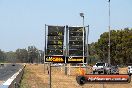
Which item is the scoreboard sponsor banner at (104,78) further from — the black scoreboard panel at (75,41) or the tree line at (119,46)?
the tree line at (119,46)

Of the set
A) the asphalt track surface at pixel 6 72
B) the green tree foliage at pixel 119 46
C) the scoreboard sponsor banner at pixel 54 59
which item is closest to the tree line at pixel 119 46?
the green tree foliage at pixel 119 46

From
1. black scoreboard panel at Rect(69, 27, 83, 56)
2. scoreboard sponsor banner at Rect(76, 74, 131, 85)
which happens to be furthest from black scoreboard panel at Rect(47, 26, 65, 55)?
black scoreboard panel at Rect(69, 27, 83, 56)

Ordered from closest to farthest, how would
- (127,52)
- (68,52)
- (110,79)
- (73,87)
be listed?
(110,79), (68,52), (73,87), (127,52)

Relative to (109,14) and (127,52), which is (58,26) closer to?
(109,14)

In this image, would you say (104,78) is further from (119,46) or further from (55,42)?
(119,46)

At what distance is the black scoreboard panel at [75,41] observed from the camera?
87.7 ft

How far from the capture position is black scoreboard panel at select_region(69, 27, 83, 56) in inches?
1053

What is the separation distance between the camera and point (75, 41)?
89.1 feet

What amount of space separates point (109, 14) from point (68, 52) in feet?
118

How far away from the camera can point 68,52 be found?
26.3 meters

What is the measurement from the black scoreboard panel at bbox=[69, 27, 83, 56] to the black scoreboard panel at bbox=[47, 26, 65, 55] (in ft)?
12.3

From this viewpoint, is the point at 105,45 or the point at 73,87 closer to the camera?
the point at 73,87

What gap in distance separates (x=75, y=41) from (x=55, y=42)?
476 cm

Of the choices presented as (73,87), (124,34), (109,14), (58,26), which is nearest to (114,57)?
(124,34)
